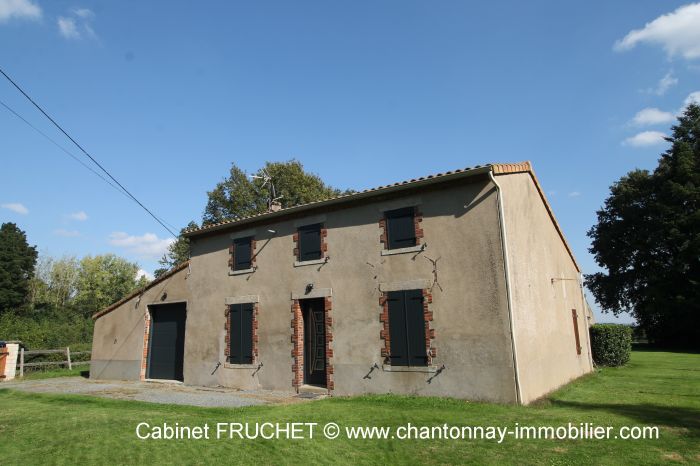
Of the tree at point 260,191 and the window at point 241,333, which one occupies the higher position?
the tree at point 260,191

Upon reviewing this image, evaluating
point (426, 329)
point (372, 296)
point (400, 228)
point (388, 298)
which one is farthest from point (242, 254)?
point (426, 329)

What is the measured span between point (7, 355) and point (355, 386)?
16.2 m

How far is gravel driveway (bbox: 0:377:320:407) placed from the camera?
10.6m

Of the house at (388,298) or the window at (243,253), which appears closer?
the house at (388,298)

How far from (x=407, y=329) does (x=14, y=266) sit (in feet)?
162

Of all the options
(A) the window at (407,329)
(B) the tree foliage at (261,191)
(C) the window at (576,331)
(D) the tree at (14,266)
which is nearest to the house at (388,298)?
(A) the window at (407,329)

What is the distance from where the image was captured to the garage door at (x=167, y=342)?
1598cm

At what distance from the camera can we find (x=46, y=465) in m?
5.75

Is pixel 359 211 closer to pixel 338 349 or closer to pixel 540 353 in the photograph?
pixel 338 349

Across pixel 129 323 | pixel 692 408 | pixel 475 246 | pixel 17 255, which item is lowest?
pixel 692 408

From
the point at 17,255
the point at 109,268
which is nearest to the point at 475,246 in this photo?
the point at 17,255

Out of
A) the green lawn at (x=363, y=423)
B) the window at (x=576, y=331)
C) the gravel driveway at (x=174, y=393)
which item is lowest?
the gravel driveway at (x=174, y=393)

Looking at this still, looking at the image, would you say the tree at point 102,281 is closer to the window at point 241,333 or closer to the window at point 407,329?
the window at point 241,333

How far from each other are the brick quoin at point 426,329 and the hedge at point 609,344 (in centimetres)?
1168
